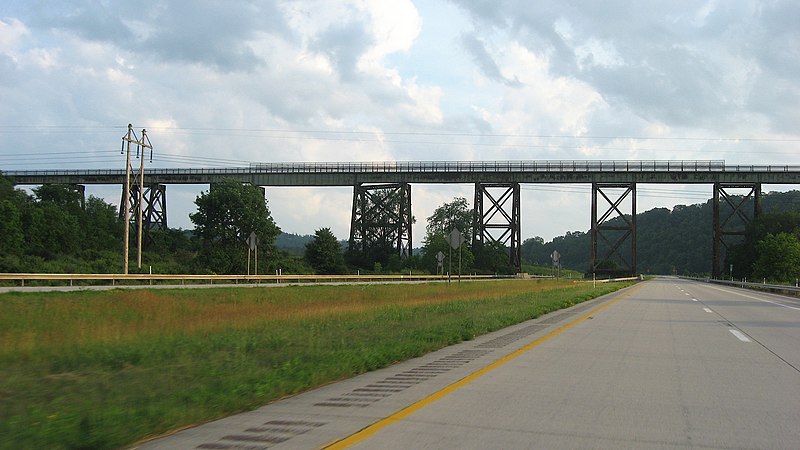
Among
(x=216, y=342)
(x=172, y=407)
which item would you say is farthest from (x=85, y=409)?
(x=216, y=342)

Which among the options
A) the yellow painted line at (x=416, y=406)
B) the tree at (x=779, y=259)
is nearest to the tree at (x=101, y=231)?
the tree at (x=779, y=259)

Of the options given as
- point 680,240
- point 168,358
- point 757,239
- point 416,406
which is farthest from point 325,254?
point 680,240

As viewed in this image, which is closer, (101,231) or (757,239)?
(757,239)

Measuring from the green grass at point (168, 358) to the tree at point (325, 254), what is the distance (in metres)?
56.3

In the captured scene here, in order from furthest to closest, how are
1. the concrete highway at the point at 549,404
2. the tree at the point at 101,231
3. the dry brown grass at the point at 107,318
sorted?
1. the tree at the point at 101,231
2. the dry brown grass at the point at 107,318
3. the concrete highway at the point at 549,404

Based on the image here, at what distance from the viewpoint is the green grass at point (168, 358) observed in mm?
6582

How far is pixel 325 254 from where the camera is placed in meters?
78.7

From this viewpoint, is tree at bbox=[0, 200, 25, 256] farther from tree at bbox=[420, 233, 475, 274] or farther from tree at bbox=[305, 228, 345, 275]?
tree at bbox=[420, 233, 475, 274]

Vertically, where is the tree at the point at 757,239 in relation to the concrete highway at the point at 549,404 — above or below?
above

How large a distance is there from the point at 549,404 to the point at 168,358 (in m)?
6.42

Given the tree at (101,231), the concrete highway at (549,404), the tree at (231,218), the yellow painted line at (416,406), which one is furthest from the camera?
the tree at (101,231)

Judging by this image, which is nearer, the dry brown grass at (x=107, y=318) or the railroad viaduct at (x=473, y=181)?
the dry brown grass at (x=107, y=318)

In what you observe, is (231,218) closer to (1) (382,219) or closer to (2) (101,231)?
(1) (382,219)

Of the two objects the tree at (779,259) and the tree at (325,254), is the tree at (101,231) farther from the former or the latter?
the tree at (779,259)
